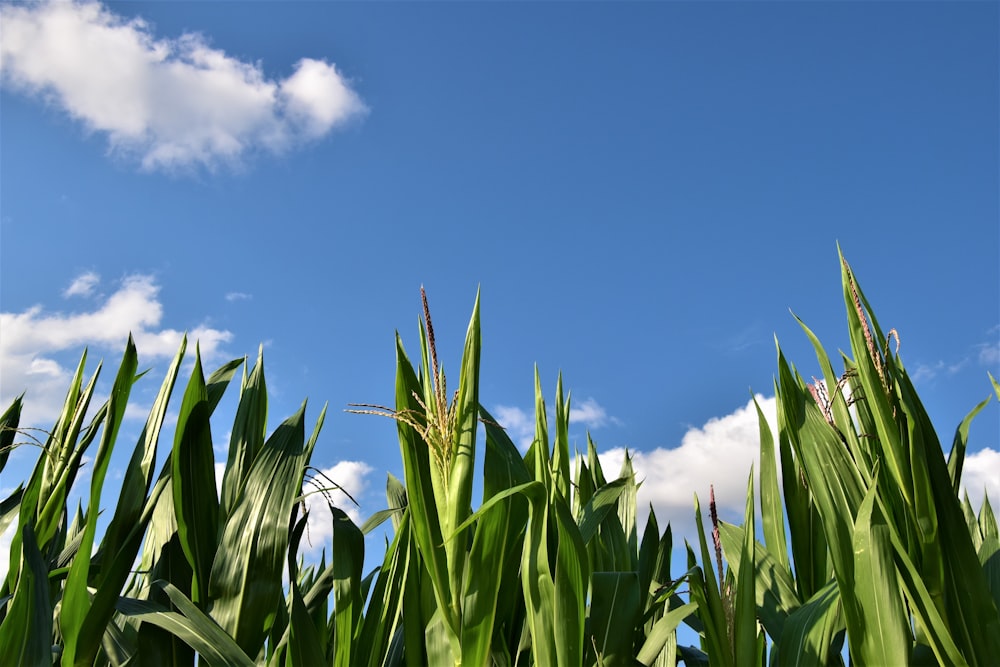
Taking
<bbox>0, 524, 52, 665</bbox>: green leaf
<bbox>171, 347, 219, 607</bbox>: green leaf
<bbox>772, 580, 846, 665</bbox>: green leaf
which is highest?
<bbox>171, 347, 219, 607</bbox>: green leaf

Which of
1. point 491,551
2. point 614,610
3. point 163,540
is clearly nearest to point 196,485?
point 163,540

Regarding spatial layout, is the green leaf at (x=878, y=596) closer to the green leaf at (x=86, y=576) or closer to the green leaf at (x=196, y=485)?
the green leaf at (x=196, y=485)

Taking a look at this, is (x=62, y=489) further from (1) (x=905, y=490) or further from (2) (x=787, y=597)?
(1) (x=905, y=490)

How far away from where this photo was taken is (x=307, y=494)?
179 cm

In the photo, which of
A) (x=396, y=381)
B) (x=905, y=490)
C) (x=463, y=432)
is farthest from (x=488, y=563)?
(x=905, y=490)

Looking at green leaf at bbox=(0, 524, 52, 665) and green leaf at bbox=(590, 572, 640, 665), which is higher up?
green leaf at bbox=(590, 572, 640, 665)

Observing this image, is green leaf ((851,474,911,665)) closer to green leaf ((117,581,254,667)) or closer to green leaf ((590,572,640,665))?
green leaf ((590,572,640,665))

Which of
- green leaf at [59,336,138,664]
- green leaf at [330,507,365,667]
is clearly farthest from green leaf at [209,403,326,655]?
green leaf at [59,336,138,664]

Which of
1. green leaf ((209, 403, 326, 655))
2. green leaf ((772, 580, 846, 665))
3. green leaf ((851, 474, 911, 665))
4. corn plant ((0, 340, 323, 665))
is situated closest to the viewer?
green leaf ((851, 474, 911, 665))

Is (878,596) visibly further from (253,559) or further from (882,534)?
(253,559)

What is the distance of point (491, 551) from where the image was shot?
159 centimetres

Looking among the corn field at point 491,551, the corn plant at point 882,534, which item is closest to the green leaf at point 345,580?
the corn field at point 491,551

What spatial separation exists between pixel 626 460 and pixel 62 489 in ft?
4.88

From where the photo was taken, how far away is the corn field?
148cm
